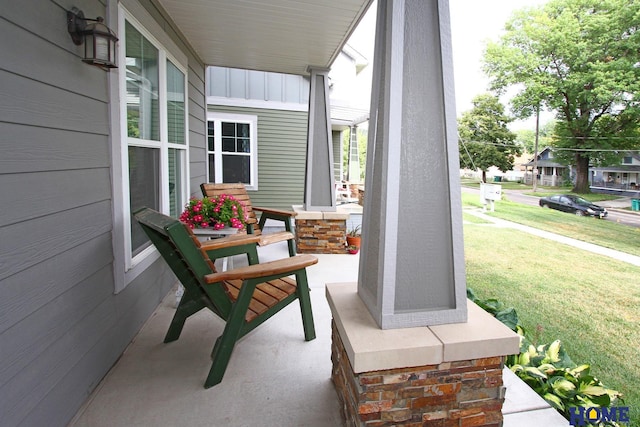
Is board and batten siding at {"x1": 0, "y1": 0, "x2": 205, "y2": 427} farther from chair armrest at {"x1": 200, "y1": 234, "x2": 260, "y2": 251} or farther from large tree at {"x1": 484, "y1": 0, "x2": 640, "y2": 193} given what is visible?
large tree at {"x1": 484, "y1": 0, "x2": 640, "y2": 193}

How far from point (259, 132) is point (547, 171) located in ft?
32.4

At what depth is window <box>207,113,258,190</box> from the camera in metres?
6.97

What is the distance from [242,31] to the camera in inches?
140

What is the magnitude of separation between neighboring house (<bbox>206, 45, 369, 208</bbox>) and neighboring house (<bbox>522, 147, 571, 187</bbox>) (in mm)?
8323

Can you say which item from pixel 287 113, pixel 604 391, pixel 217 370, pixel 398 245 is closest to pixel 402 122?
pixel 398 245

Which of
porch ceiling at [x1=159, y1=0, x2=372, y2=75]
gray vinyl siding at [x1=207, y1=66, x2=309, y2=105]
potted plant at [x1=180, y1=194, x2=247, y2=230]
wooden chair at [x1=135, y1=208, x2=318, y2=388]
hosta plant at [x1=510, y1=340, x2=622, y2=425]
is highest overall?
gray vinyl siding at [x1=207, y1=66, x2=309, y2=105]

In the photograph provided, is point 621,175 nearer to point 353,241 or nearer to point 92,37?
point 353,241

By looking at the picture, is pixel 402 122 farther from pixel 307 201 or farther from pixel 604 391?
pixel 307 201

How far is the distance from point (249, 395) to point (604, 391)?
5.99 ft

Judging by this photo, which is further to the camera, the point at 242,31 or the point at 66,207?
the point at 242,31

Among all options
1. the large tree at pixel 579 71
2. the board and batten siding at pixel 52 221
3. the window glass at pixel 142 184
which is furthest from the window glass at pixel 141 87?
the large tree at pixel 579 71

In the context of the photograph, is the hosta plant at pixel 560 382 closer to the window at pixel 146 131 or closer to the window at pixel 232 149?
the window at pixel 146 131

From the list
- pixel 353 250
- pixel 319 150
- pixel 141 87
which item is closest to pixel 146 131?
pixel 141 87

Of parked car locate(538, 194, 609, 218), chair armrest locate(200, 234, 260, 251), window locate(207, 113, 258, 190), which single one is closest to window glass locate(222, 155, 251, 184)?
window locate(207, 113, 258, 190)
